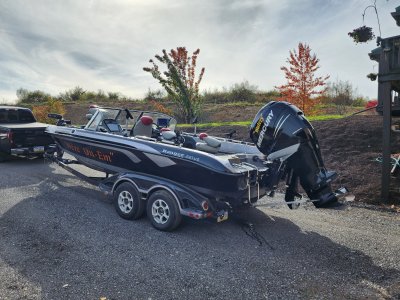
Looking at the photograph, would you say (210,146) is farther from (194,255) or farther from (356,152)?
(356,152)

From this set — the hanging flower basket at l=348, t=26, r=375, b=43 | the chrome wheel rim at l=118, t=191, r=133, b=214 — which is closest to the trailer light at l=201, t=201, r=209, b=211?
the chrome wheel rim at l=118, t=191, r=133, b=214

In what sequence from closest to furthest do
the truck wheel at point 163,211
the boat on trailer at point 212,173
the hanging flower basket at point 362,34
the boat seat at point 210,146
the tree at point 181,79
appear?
the boat on trailer at point 212,173
the truck wheel at point 163,211
the boat seat at point 210,146
the hanging flower basket at point 362,34
the tree at point 181,79

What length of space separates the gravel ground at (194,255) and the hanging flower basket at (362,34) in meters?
5.34

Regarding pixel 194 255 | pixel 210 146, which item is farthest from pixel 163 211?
pixel 210 146

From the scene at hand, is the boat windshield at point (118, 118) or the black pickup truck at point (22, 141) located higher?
the boat windshield at point (118, 118)

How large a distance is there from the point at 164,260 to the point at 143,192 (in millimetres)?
1432

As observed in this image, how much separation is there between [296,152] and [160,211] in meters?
2.24

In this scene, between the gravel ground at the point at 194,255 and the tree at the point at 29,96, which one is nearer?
the gravel ground at the point at 194,255

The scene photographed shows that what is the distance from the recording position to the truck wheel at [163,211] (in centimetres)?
486

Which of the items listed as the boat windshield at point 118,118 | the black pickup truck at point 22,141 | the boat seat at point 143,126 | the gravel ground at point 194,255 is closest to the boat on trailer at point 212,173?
the gravel ground at point 194,255

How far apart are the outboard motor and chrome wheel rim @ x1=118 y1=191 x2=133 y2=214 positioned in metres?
2.34

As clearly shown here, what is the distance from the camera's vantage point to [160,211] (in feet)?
16.6

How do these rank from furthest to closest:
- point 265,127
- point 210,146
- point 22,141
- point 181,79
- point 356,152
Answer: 1. point 181,79
2. point 22,141
3. point 356,152
4. point 210,146
5. point 265,127

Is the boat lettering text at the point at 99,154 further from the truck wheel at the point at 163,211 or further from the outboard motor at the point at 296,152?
the outboard motor at the point at 296,152
